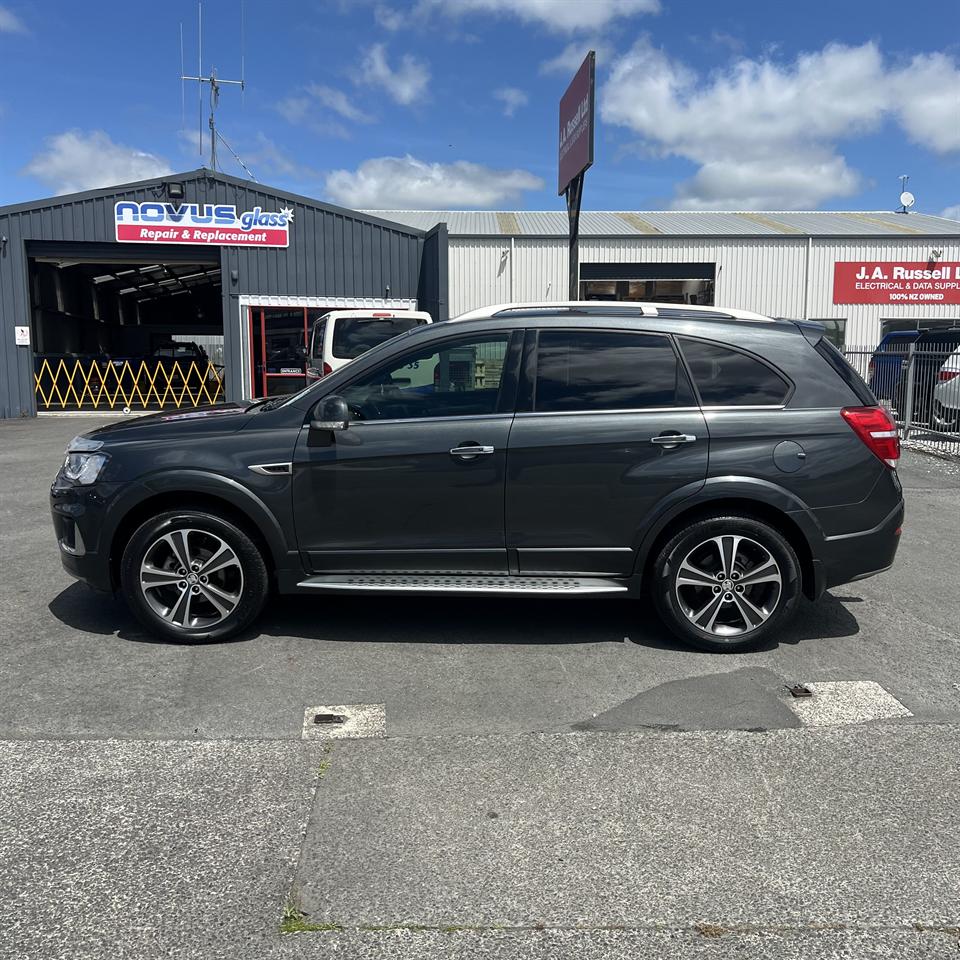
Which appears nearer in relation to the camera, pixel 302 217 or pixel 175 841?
pixel 175 841

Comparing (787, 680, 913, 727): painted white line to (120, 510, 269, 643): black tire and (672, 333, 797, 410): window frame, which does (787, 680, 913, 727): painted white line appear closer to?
(672, 333, 797, 410): window frame

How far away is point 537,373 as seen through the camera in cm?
468

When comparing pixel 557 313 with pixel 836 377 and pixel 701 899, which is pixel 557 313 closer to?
pixel 836 377

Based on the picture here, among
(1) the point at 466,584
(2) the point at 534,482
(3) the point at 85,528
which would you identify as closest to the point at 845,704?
(2) the point at 534,482

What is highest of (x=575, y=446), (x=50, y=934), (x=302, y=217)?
(x=302, y=217)

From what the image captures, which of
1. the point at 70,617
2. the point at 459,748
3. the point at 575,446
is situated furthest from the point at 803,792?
the point at 70,617

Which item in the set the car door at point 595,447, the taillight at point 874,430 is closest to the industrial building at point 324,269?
the car door at point 595,447

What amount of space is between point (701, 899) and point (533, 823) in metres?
0.64

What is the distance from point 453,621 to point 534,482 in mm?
1129

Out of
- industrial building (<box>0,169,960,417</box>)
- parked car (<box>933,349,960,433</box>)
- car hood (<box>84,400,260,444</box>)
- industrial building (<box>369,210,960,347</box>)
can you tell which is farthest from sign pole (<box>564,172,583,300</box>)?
car hood (<box>84,400,260,444</box>)

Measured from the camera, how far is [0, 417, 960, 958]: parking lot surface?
250 cm

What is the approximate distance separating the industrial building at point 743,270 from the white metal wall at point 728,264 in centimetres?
3

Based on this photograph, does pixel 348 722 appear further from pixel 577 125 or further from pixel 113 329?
pixel 113 329

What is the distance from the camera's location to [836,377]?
15.3ft
